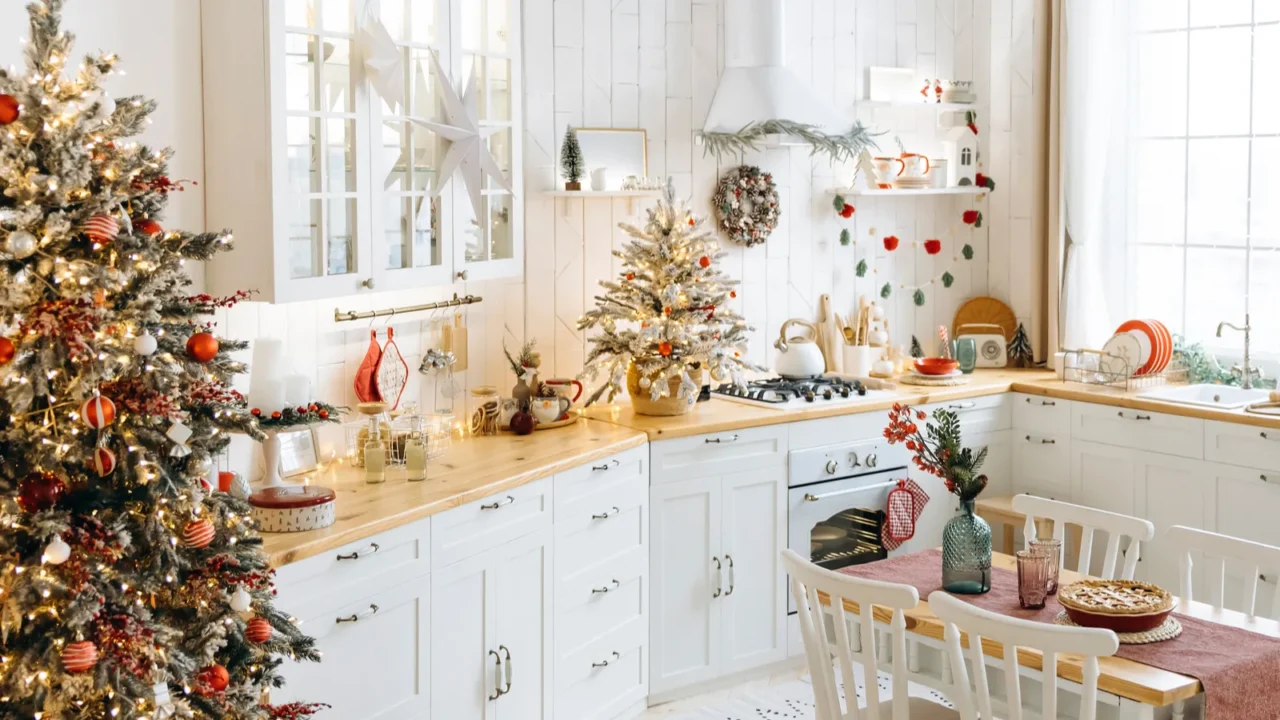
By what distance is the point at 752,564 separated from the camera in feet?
15.1

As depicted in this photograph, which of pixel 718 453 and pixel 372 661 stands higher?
pixel 718 453

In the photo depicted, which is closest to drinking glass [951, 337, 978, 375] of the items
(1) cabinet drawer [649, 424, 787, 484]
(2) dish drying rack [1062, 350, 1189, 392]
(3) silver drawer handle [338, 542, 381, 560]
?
(2) dish drying rack [1062, 350, 1189, 392]

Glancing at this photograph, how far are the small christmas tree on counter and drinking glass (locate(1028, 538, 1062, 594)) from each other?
7.28 ft

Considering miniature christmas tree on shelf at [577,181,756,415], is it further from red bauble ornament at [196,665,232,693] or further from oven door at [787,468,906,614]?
red bauble ornament at [196,665,232,693]

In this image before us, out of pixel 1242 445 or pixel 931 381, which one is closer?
pixel 1242 445

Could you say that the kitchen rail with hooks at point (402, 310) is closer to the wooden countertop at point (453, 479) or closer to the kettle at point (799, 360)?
the wooden countertop at point (453, 479)

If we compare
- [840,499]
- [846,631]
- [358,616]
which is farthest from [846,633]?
[840,499]

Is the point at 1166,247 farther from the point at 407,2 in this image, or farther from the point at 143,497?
the point at 143,497

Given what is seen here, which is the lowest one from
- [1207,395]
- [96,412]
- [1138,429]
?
[1138,429]

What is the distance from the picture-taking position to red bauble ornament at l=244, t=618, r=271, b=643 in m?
2.48

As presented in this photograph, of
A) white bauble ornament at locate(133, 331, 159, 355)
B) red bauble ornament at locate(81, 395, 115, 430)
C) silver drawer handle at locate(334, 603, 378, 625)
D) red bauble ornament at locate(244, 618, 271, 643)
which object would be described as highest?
white bauble ornament at locate(133, 331, 159, 355)

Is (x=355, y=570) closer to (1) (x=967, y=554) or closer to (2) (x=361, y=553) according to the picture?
(2) (x=361, y=553)

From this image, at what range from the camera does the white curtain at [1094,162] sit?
5.49 meters

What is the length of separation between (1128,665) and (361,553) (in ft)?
5.55
